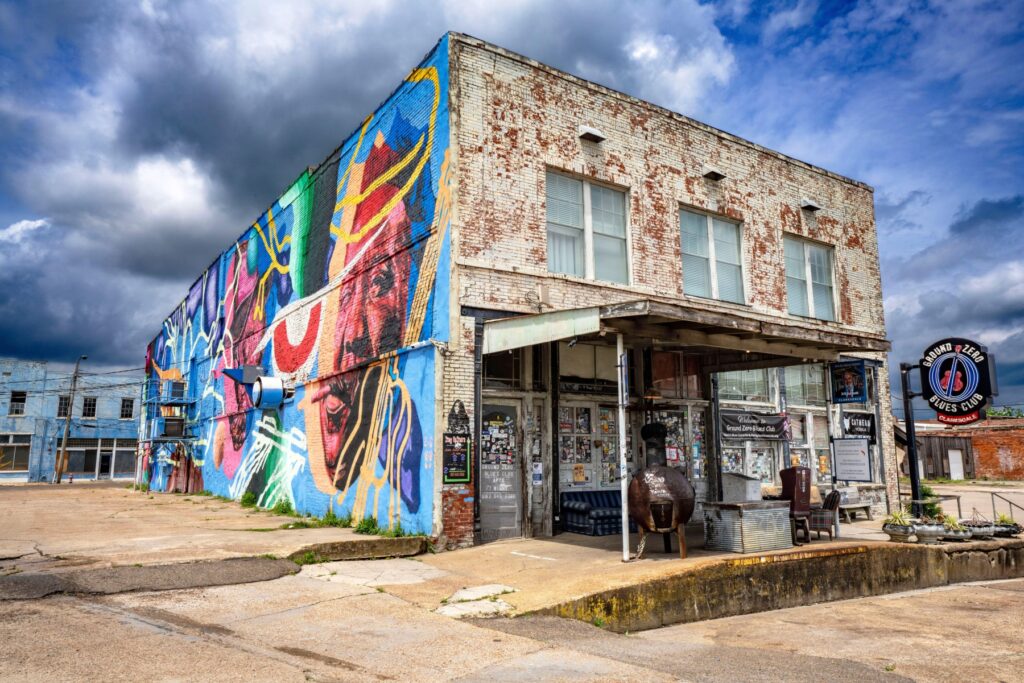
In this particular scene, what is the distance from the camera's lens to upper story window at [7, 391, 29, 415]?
45.7 meters

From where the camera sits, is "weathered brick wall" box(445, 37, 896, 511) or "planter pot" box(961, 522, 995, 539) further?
"planter pot" box(961, 522, 995, 539)

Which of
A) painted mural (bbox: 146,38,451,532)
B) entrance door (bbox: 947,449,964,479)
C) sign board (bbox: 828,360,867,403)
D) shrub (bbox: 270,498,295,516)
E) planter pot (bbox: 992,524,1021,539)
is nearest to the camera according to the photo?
painted mural (bbox: 146,38,451,532)

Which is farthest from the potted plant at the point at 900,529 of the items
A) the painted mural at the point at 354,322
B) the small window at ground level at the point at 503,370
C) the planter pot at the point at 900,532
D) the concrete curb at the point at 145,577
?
the concrete curb at the point at 145,577

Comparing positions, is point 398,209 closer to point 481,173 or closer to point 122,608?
point 481,173

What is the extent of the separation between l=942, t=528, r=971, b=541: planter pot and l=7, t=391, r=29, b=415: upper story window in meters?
51.3

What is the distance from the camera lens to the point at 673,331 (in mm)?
10531

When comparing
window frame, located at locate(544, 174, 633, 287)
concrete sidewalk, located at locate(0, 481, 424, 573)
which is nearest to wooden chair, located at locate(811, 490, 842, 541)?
window frame, located at locate(544, 174, 633, 287)

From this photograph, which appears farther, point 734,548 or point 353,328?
point 353,328

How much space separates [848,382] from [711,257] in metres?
4.69

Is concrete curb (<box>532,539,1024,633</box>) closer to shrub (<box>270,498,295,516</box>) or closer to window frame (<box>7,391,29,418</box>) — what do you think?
shrub (<box>270,498,295,516</box>)

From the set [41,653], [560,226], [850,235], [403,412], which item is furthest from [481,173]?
[850,235]

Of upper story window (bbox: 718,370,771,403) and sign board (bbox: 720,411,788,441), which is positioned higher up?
upper story window (bbox: 718,370,771,403)

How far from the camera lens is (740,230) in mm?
16016

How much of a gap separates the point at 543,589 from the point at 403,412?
15.6 ft
